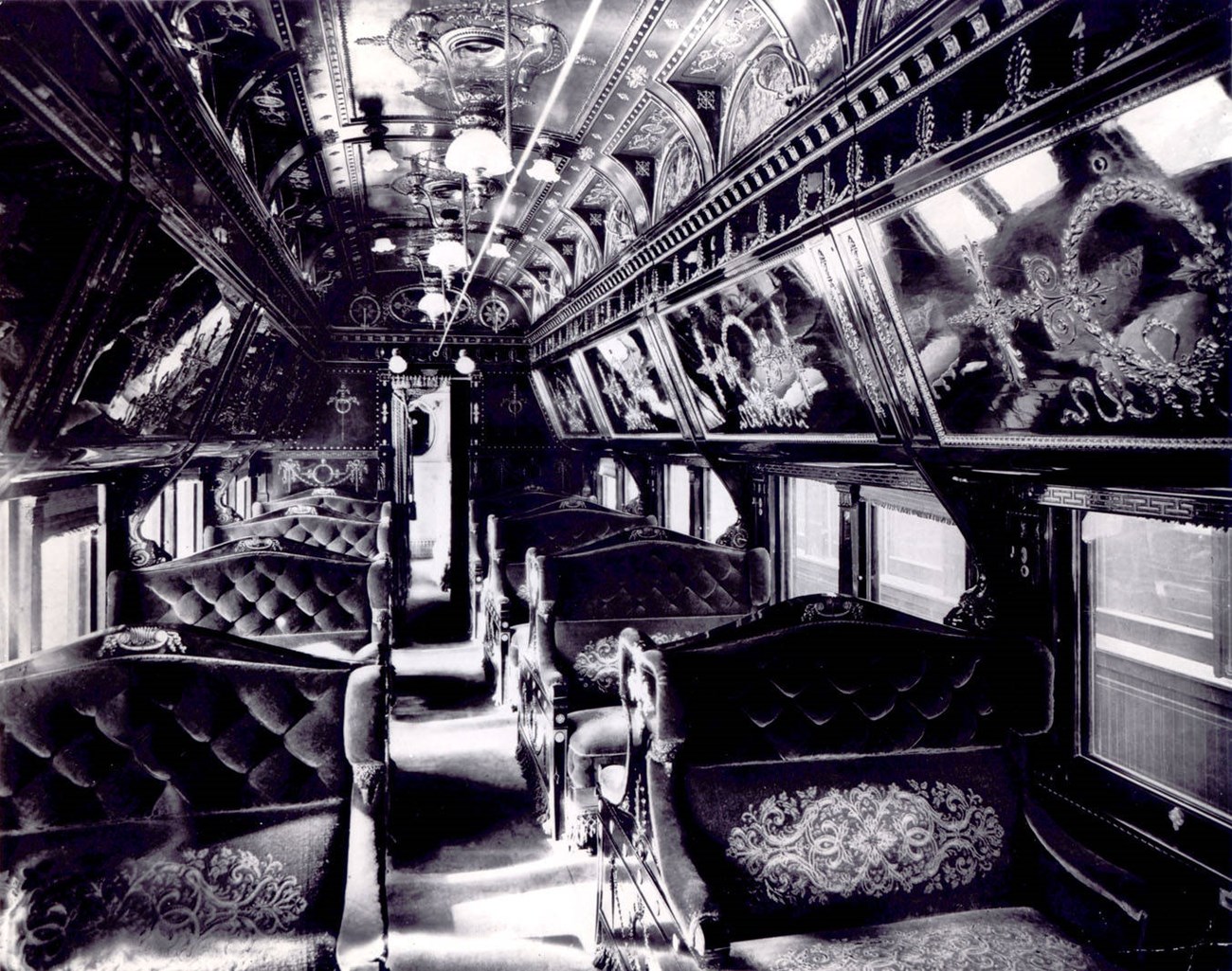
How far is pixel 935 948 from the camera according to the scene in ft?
8.32

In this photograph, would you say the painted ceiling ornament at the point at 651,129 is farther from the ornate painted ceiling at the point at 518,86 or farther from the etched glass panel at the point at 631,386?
the etched glass panel at the point at 631,386

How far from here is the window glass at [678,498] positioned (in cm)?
811

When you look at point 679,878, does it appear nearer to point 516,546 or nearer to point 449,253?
point 449,253

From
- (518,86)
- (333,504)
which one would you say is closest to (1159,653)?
(518,86)

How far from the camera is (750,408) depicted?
5.12m

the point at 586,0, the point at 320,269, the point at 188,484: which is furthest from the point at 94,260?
the point at 320,269

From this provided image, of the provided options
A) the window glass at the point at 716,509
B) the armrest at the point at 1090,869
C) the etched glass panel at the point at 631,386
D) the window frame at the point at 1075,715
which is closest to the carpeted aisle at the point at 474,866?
the armrest at the point at 1090,869

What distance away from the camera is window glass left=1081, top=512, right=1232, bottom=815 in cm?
251

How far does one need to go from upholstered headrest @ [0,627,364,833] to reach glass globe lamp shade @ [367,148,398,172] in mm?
4250

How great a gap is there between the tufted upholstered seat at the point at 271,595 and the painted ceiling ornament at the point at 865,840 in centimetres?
327

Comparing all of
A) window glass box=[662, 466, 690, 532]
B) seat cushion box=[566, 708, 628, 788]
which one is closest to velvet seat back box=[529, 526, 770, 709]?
seat cushion box=[566, 708, 628, 788]

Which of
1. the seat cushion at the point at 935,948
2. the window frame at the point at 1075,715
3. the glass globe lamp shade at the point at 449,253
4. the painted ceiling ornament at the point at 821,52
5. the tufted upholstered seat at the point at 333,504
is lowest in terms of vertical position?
the seat cushion at the point at 935,948

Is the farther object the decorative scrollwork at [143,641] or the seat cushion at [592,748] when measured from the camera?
the seat cushion at [592,748]

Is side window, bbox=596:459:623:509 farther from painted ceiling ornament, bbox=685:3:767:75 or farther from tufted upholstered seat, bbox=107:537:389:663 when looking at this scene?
painted ceiling ornament, bbox=685:3:767:75
